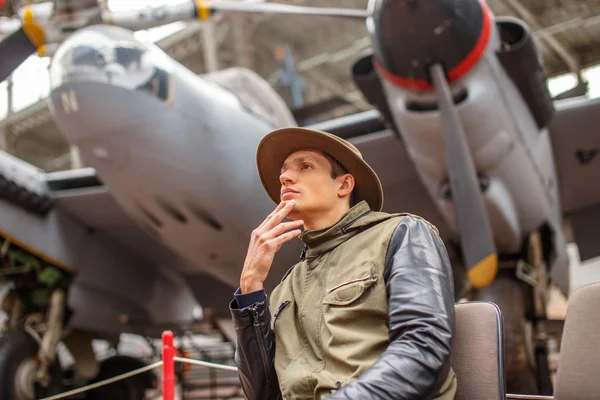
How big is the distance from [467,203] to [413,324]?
11.2 ft

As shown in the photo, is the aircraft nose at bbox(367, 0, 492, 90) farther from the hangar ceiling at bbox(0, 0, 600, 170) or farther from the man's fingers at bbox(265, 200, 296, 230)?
the hangar ceiling at bbox(0, 0, 600, 170)

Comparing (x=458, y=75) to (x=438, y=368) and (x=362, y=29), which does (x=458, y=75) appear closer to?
(x=438, y=368)

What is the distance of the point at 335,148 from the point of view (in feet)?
4.48

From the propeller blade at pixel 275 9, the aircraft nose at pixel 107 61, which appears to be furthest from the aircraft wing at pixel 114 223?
the propeller blade at pixel 275 9

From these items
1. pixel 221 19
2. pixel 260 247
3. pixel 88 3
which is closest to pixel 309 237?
pixel 260 247

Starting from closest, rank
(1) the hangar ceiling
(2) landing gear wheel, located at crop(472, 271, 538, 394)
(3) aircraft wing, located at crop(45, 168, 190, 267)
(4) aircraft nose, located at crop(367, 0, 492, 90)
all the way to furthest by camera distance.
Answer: (4) aircraft nose, located at crop(367, 0, 492, 90) → (2) landing gear wheel, located at crop(472, 271, 538, 394) → (3) aircraft wing, located at crop(45, 168, 190, 267) → (1) the hangar ceiling

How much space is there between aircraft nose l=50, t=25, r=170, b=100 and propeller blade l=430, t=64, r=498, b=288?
2.35 m

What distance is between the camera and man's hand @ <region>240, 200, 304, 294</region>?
1189 mm

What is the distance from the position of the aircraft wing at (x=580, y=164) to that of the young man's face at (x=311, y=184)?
4.84 m

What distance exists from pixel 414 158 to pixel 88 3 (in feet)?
10.7

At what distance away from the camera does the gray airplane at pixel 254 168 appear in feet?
13.8

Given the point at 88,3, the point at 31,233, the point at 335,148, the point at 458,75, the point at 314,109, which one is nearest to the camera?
the point at 335,148

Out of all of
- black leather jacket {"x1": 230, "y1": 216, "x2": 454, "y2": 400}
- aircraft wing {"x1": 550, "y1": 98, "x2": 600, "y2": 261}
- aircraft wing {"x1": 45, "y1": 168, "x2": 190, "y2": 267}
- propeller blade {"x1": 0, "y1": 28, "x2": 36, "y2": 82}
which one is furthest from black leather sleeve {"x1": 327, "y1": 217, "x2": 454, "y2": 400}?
aircraft wing {"x1": 45, "y1": 168, "x2": 190, "y2": 267}

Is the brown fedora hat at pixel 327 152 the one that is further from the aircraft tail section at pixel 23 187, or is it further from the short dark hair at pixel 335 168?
the aircraft tail section at pixel 23 187
